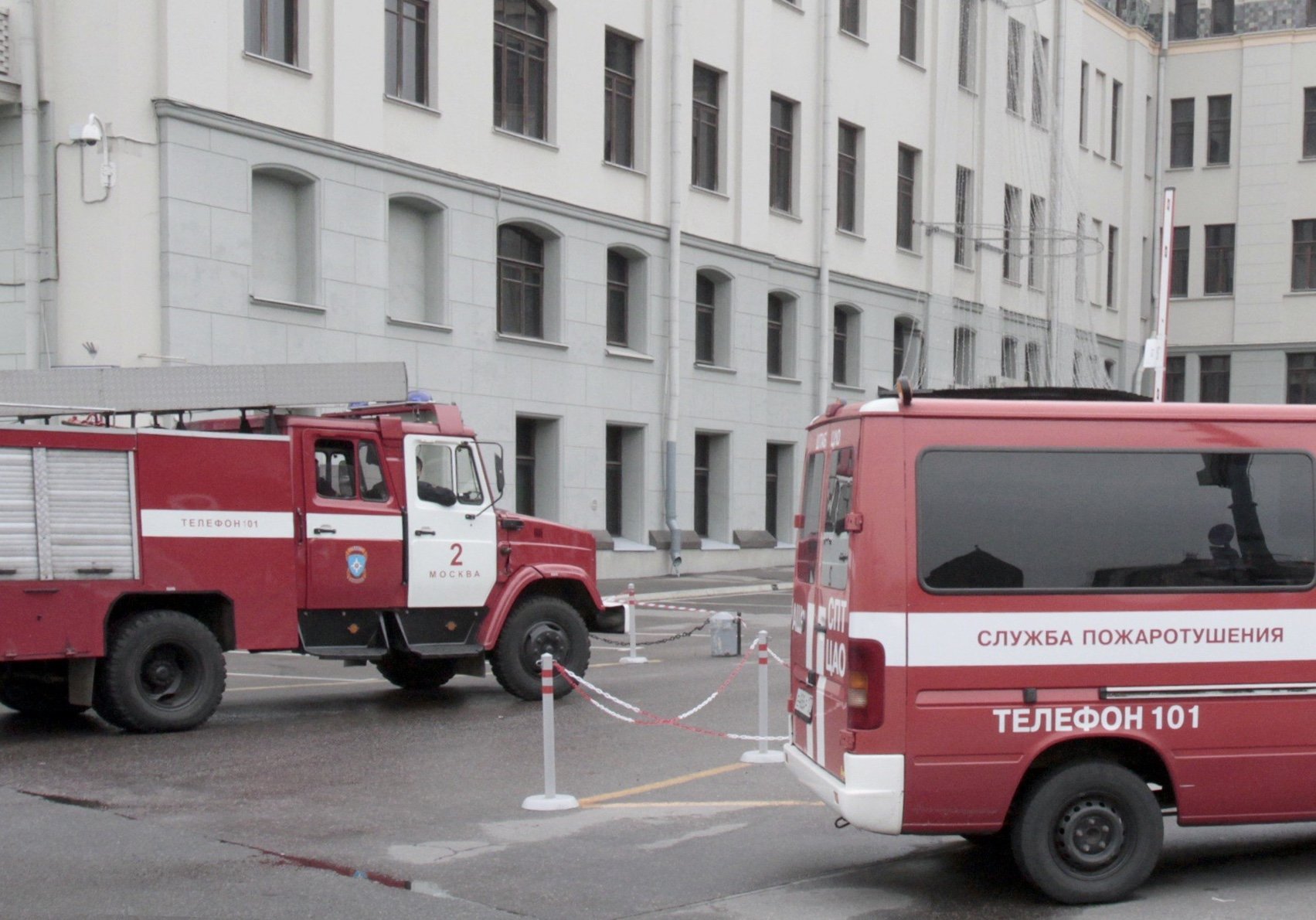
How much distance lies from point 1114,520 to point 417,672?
9.39 m

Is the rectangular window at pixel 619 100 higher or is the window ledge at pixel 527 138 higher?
the rectangular window at pixel 619 100

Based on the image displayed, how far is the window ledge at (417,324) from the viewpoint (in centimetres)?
2559

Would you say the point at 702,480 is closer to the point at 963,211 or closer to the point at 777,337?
the point at 777,337

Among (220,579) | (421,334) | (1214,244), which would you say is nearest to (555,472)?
(421,334)

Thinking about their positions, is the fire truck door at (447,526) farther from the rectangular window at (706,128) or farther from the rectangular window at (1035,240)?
the rectangular window at (1035,240)

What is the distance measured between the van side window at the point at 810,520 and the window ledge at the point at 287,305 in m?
16.1

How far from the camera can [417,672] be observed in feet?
51.4

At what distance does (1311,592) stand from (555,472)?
72.4ft

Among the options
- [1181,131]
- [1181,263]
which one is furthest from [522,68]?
[1181,131]

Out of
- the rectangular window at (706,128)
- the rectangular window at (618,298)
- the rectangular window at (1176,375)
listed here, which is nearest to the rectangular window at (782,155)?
the rectangular window at (706,128)

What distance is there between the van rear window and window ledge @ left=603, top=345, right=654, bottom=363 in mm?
22957

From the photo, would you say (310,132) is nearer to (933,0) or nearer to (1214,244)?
(933,0)

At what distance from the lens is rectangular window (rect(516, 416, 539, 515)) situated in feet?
95.0

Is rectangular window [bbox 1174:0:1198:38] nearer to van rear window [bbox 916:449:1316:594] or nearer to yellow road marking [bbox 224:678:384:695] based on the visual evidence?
yellow road marking [bbox 224:678:384:695]
